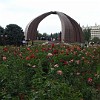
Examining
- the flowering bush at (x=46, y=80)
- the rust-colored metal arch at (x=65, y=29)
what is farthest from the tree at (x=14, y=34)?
the flowering bush at (x=46, y=80)

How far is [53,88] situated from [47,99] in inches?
6.4

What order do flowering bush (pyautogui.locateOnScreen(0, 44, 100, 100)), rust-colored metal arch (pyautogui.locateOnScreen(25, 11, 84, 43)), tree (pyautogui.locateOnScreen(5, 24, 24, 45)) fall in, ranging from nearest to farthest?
flowering bush (pyautogui.locateOnScreen(0, 44, 100, 100))
tree (pyautogui.locateOnScreen(5, 24, 24, 45))
rust-colored metal arch (pyautogui.locateOnScreen(25, 11, 84, 43))

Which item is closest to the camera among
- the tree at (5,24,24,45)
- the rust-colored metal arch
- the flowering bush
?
the flowering bush

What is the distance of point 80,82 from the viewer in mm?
6441

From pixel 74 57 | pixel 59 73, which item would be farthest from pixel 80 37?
pixel 59 73

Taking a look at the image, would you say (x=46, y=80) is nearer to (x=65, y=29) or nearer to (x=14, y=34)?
(x=14, y=34)

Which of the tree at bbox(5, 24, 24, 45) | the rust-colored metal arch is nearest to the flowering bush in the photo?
the tree at bbox(5, 24, 24, 45)

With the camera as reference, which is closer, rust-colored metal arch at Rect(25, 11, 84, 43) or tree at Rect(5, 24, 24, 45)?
tree at Rect(5, 24, 24, 45)

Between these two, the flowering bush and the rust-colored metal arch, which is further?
the rust-colored metal arch

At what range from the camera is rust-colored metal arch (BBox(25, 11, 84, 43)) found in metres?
46.9

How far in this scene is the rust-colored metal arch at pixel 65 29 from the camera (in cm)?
4694

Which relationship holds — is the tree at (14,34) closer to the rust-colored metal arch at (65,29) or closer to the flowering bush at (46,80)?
the rust-colored metal arch at (65,29)

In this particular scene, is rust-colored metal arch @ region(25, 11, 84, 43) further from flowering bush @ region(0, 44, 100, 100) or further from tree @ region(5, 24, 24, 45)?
flowering bush @ region(0, 44, 100, 100)

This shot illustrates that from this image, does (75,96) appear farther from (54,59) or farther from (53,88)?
(54,59)
